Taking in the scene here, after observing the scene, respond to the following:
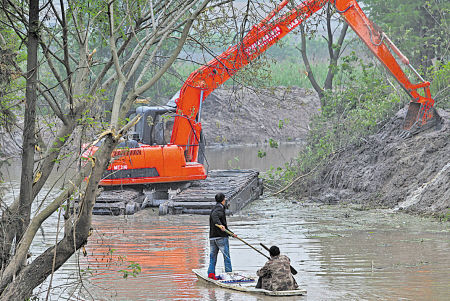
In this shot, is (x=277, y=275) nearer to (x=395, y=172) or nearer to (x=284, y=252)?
(x=284, y=252)

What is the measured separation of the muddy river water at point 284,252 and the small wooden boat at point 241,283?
96mm

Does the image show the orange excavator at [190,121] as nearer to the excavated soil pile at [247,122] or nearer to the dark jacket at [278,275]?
the dark jacket at [278,275]

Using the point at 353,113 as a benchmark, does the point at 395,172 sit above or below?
below

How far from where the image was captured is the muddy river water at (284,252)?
11266mm

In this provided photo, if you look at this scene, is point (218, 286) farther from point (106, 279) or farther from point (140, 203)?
point (140, 203)

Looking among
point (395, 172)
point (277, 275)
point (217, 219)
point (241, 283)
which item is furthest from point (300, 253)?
point (395, 172)

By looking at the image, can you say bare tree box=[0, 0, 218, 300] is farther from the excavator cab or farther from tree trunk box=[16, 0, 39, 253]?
the excavator cab

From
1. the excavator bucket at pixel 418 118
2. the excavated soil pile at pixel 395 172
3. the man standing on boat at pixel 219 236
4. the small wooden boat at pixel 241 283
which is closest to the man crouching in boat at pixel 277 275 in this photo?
the small wooden boat at pixel 241 283

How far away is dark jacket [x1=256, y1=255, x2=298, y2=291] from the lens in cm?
1102

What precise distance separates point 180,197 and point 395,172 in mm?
6540

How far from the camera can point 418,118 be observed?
74.2 ft

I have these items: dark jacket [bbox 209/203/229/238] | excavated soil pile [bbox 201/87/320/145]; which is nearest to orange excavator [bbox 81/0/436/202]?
dark jacket [bbox 209/203/229/238]

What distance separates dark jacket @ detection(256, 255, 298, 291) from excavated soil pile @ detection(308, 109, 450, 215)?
8.36 metres

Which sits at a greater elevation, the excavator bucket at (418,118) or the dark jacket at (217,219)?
the excavator bucket at (418,118)
